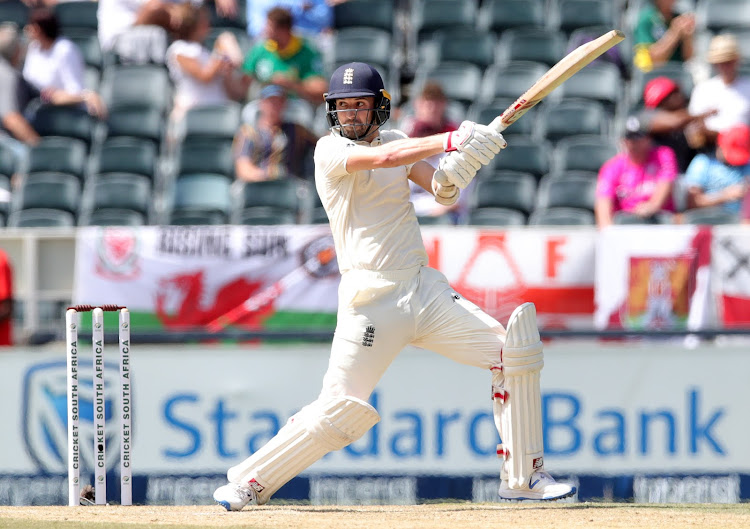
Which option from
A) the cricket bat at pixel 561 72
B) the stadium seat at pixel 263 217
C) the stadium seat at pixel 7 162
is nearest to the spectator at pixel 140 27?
the stadium seat at pixel 7 162

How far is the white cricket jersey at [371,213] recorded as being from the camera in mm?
5492

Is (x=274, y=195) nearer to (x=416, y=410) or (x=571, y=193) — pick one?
(x=571, y=193)

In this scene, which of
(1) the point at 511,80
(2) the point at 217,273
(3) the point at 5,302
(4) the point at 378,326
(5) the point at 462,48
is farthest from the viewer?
(5) the point at 462,48

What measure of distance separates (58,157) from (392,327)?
5895mm

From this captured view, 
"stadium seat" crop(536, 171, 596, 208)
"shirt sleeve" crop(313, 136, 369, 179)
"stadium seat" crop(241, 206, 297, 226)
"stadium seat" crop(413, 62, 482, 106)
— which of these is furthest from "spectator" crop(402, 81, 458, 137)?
"shirt sleeve" crop(313, 136, 369, 179)

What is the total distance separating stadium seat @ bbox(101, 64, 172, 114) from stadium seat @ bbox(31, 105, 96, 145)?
0.46 m

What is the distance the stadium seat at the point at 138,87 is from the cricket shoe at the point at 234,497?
6.36 m

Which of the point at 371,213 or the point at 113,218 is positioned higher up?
the point at 113,218

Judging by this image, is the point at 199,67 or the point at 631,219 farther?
the point at 199,67

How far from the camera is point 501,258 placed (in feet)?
27.6

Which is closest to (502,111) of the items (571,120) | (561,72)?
(571,120)

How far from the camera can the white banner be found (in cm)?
718

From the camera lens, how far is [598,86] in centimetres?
1117

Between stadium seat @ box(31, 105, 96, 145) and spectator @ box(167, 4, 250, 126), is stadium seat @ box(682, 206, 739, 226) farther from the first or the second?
stadium seat @ box(31, 105, 96, 145)
